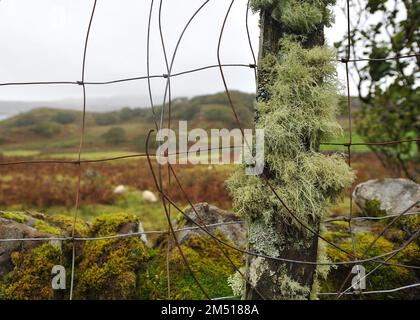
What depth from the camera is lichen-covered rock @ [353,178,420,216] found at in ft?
9.16

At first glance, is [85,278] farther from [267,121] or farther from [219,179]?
[219,179]

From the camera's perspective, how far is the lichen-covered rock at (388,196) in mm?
2793

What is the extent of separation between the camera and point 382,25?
5.90m

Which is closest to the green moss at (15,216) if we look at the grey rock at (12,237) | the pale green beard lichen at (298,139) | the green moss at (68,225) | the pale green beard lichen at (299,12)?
the grey rock at (12,237)

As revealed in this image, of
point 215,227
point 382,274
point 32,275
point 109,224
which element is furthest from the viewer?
point 215,227

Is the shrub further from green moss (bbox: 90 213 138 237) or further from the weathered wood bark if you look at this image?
the weathered wood bark

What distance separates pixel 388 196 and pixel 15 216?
2848 mm

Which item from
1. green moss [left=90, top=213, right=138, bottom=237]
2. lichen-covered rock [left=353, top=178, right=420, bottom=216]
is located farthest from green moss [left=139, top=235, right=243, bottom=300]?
lichen-covered rock [left=353, top=178, right=420, bottom=216]

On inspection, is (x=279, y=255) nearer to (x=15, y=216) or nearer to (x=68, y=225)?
(x=68, y=225)

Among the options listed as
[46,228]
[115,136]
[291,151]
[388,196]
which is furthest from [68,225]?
[115,136]

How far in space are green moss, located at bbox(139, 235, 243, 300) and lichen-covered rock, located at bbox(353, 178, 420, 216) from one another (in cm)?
137

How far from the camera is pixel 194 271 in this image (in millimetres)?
2193
